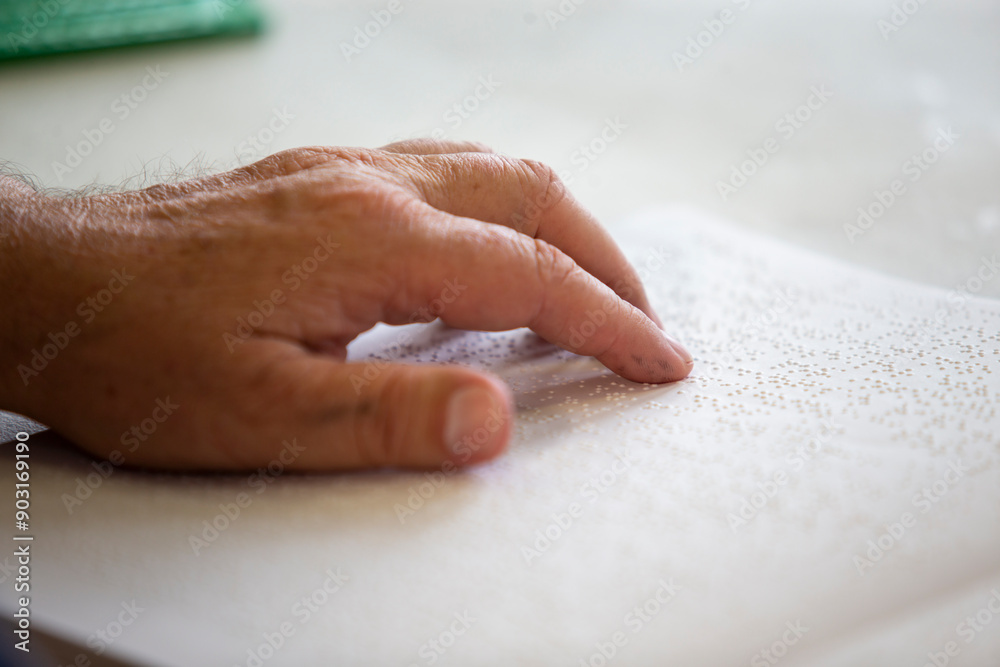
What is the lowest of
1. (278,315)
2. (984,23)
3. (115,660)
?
(115,660)

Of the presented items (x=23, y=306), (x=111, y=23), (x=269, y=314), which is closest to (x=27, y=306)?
(x=23, y=306)

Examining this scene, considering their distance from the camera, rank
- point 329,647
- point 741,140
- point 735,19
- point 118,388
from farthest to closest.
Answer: point 735,19 → point 741,140 → point 118,388 → point 329,647

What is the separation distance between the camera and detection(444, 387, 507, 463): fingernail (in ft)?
1.40

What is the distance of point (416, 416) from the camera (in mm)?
437

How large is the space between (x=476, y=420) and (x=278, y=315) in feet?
0.48

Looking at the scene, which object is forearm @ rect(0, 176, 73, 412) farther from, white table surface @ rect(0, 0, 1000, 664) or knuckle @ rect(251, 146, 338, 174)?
white table surface @ rect(0, 0, 1000, 664)

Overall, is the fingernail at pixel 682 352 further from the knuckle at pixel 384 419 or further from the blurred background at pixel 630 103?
the blurred background at pixel 630 103

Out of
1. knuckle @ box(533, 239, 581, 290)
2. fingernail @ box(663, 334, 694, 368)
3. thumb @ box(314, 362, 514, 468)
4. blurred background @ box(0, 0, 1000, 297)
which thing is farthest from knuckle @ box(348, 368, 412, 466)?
blurred background @ box(0, 0, 1000, 297)

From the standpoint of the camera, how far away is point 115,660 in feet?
1.19

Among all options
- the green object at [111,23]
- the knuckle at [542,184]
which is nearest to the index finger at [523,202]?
the knuckle at [542,184]

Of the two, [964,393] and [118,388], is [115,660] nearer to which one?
[118,388]

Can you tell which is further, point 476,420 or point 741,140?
point 741,140

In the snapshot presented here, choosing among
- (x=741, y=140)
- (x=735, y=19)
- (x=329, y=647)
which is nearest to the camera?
(x=329, y=647)

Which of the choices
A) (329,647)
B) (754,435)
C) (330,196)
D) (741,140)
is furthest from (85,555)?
(741,140)
